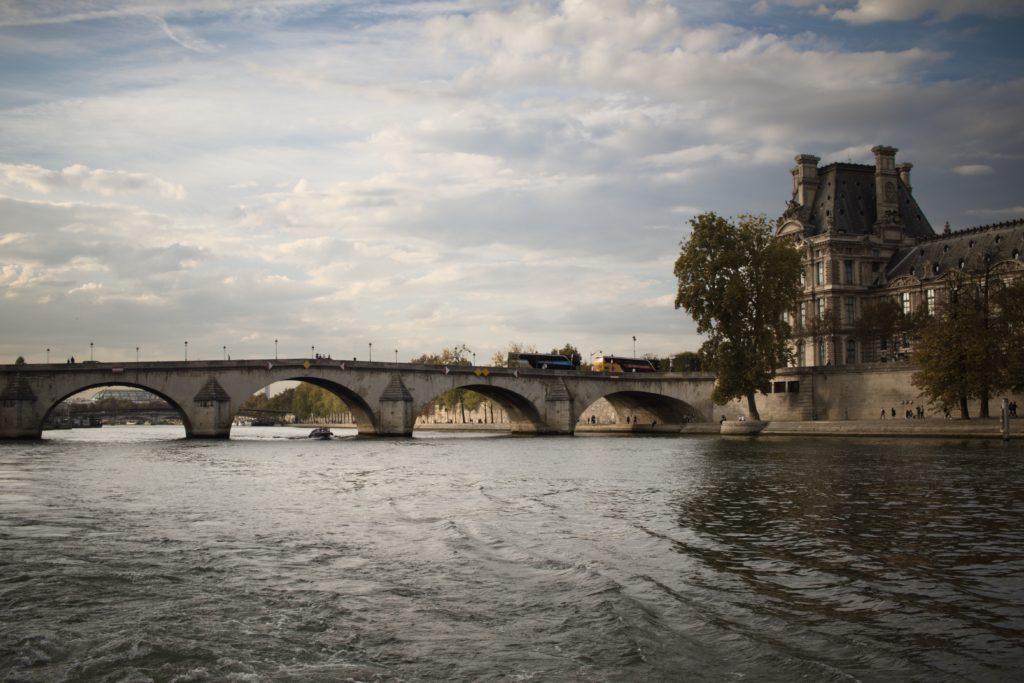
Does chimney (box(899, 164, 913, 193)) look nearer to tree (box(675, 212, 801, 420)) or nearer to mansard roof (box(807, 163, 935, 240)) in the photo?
mansard roof (box(807, 163, 935, 240))

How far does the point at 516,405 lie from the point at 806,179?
37.5 m

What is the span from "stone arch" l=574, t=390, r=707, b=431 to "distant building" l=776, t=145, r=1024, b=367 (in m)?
12.2

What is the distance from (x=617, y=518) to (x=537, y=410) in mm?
67786

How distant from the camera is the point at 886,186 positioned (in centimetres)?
9769

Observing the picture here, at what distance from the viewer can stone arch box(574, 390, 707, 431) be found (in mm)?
95000

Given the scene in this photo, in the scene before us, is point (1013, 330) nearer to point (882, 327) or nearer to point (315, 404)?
point (882, 327)

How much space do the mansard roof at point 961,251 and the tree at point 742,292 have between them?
19.1 metres

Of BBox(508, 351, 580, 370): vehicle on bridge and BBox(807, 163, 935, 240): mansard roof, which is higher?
BBox(807, 163, 935, 240): mansard roof

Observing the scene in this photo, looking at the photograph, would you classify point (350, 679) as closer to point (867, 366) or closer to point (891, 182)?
point (867, 366)

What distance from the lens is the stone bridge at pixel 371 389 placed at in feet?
227

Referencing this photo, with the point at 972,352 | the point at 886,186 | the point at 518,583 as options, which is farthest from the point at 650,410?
the point at 518,583

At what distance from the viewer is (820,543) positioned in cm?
1855

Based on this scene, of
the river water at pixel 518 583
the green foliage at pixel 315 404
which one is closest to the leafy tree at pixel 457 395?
the green foliage at pixel 315 404

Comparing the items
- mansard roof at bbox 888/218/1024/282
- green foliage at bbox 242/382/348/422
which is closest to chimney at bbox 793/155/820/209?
mansard roof at bbox 888/218/1024/282
